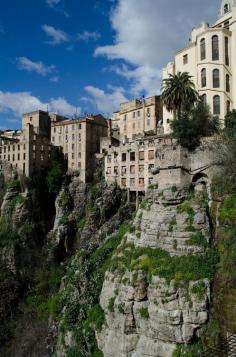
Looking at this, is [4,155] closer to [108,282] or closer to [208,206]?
[108,282]

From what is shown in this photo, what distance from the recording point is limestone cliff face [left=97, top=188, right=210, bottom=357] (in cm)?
2766

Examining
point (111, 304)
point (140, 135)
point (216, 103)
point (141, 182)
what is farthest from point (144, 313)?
point (140, 135)

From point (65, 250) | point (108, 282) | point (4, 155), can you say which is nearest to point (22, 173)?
point (4, 155)

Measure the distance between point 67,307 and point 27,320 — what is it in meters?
11.5

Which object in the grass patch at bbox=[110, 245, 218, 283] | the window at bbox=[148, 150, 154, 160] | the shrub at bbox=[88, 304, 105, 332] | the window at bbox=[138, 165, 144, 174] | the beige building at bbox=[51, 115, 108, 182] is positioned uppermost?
the beige building at bbox=[51, 115, 108, 182]

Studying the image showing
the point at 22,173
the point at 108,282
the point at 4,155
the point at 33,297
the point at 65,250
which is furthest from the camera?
the point at 4,155

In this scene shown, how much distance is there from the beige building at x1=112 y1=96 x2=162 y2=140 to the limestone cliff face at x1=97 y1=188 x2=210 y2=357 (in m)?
26.9

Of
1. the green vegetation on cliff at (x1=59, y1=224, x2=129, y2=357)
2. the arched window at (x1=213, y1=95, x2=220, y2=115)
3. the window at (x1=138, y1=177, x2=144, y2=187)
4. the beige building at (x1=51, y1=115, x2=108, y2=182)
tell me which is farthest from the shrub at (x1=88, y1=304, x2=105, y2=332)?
the beige building at (x1=51, y1=115, x2=108, y2=182)

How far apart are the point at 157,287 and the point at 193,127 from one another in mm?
14587

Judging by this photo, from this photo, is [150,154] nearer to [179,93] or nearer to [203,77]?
[179,93]

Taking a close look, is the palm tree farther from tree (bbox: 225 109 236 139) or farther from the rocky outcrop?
the rocky outcrop

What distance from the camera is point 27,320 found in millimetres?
47781

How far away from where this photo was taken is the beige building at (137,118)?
62.1m

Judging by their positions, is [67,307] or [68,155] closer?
[67,307]
